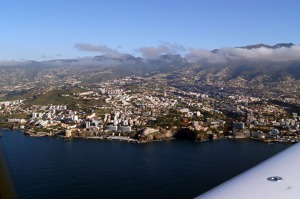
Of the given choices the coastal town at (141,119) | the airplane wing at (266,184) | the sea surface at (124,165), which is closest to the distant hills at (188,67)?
the coastal town at (141,119)

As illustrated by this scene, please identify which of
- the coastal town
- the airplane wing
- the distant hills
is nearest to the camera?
the airplane wing

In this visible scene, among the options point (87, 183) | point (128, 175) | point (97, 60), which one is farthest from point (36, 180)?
point (97, 60)

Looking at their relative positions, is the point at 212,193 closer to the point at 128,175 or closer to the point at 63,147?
the point at 128,175

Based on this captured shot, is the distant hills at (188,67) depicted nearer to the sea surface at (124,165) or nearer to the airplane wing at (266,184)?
the sea surface at (124,165)

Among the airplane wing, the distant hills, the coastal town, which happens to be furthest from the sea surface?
the distant hills

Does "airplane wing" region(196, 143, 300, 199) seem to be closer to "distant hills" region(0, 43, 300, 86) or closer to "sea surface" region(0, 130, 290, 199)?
"sea surface" region(0, 130, 290, 199)
